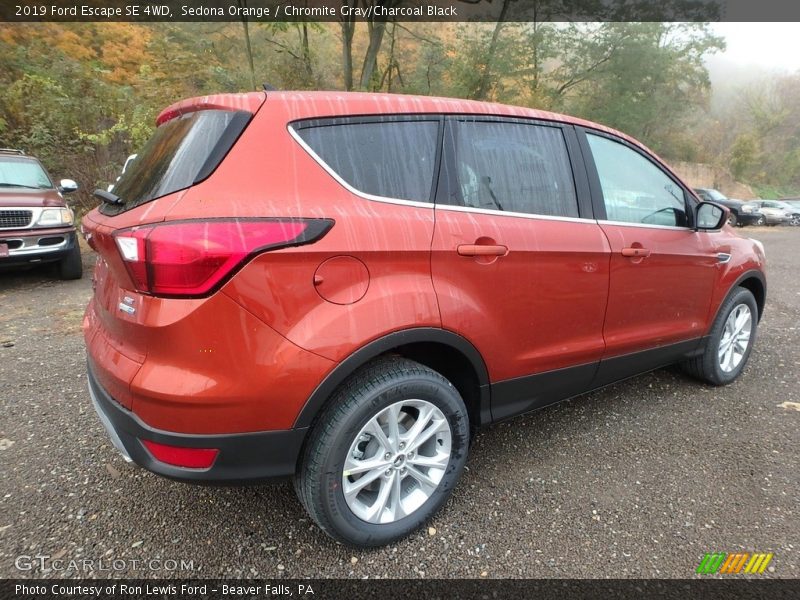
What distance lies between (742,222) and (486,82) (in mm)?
12911

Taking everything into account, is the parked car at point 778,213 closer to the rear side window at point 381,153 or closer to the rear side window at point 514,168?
the rear side window at point 514,168

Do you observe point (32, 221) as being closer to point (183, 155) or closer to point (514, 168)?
point (183, 155)

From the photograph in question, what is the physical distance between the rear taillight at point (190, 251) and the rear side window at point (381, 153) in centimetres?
39

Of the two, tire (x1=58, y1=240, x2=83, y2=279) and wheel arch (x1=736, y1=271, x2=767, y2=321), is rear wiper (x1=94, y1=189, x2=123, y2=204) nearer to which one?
wheel arch (x1=736, y1=271, x2=767, y2=321)

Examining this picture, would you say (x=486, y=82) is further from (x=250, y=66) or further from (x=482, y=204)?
(x=482, y=204)

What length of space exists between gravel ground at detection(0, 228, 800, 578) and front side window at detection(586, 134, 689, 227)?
1.24 meters

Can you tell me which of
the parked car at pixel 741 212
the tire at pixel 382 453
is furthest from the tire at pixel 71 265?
the parked car at pixel 741 212

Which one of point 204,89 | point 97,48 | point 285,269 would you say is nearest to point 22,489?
point 285,269

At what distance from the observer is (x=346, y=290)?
1.68 m

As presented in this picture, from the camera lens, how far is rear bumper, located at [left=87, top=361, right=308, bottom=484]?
1.58 m

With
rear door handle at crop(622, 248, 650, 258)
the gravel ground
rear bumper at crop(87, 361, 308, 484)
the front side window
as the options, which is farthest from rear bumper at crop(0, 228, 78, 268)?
rear door handle at crop(622, 248, 650, 258)

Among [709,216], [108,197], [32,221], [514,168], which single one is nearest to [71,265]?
[32,221]

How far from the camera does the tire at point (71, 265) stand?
6375 mm

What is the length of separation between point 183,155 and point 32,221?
5507 millimetres
